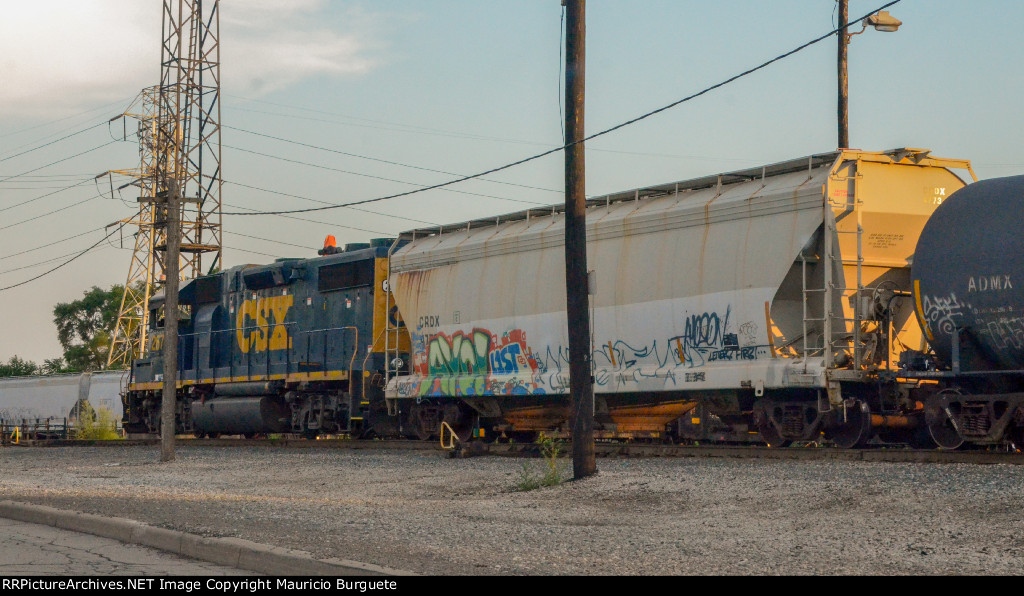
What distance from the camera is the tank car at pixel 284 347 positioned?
23.2m

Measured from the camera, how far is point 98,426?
39.5m

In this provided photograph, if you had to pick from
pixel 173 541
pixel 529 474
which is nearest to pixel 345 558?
pixel 173 541

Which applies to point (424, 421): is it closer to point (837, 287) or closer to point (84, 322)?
point (837, 287)

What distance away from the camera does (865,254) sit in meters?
15.1

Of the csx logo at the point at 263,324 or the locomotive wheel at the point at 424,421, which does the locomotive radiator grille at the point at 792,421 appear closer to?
the locomotive wheel at the point at 424,421

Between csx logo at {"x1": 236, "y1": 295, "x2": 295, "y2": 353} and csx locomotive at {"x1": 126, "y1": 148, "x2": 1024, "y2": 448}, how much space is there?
2095mm

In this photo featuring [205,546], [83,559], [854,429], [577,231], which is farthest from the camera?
[854,429]

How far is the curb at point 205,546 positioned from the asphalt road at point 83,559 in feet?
0.32

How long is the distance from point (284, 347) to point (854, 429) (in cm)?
1392

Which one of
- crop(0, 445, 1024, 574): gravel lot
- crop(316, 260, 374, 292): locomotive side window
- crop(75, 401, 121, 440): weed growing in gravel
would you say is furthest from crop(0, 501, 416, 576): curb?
crop(75, 401, 121, 440): weed growing in gravel

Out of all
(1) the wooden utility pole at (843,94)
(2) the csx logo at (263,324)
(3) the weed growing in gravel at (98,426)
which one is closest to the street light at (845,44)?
(1) the wooden utility pole at (843,94)

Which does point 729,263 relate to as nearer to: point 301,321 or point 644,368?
point 644,368

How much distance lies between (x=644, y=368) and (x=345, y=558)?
9.52 meters

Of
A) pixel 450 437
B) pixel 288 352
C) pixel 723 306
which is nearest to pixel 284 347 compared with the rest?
pixel 288 352
